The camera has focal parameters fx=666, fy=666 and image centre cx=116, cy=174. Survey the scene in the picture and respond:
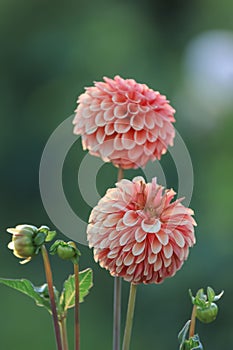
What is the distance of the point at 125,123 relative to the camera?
19.8 inches

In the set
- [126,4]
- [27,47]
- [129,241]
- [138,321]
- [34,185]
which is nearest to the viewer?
[129,241]

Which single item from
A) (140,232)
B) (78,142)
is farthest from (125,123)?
(78,142)

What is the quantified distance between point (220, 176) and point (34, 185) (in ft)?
1.77

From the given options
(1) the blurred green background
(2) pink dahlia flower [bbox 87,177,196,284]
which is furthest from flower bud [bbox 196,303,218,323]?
(1) the blurred green background

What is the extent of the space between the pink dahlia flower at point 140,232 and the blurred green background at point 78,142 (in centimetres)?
123

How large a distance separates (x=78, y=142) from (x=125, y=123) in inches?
49.8

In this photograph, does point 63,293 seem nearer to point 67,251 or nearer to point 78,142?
point 67,251

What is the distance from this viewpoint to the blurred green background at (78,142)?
1763 mm

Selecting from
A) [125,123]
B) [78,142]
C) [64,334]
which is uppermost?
[78,142]

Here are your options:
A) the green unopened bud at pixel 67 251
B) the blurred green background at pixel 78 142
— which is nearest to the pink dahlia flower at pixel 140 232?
the green unopened bud at pixel 67 251

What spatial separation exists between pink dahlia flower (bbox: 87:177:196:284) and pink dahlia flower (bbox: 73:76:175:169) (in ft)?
0.19

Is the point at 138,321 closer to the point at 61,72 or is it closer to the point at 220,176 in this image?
the point at 220,176

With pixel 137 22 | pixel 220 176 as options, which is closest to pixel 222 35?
pixel 137 22

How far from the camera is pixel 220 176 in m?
1.94
